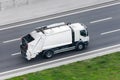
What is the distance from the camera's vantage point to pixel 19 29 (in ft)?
124

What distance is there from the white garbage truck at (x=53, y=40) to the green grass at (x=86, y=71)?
215 cm

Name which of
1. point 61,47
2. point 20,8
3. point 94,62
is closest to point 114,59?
point 94,62

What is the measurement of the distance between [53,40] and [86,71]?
4020mm

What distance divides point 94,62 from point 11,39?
25.3 ft

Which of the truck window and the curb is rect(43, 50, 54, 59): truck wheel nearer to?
the curb

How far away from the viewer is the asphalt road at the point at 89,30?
33.8 m

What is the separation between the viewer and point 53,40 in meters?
33.6

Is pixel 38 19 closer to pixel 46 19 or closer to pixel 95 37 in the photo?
pixel 46 19

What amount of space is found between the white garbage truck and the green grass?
2148mm

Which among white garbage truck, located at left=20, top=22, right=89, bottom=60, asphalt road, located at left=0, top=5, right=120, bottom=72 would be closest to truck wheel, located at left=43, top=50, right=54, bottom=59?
white garbage truck, located at left=20, top=22, right=89, bottom=60

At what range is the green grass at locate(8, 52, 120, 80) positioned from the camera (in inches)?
1190

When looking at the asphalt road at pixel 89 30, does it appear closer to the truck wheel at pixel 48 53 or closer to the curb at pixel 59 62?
the truck wheel at pixel 48 53

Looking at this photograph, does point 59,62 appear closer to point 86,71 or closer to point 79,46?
point 79,46

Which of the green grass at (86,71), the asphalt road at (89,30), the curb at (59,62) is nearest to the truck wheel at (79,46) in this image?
the asphalt road at (89,30)
